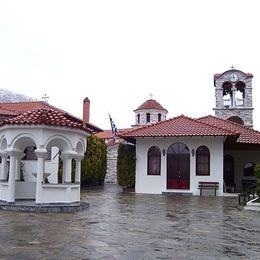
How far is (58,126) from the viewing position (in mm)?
12500

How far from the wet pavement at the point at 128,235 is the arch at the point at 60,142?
89.2 inches

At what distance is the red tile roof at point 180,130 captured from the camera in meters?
20.9

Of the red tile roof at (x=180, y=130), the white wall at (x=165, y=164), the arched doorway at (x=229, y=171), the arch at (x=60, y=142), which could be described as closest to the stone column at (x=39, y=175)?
the arch at (x=60, y=142)

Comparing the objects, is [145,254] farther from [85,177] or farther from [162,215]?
[85,177]

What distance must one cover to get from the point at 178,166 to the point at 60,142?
10.4 metres

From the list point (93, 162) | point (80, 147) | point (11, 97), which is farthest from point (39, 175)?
point (11, 97)

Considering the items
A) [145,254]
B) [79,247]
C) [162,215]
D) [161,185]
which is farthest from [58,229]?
[161,185]

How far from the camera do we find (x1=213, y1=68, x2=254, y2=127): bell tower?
32062 millimetres

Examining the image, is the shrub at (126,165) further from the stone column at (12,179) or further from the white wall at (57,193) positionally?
the stone column at (12,179)

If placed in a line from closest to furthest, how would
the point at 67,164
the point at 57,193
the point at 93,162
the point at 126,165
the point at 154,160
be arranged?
the point at 57,193 < the point at 67,164 < the point at 154,160 < the point at 126,165 < the point at 93,162

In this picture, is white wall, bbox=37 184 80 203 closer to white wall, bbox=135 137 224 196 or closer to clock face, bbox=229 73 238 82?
white wall, bbox=135 137 224 196

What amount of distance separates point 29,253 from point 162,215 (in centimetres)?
595

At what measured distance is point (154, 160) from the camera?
2258 centimetres

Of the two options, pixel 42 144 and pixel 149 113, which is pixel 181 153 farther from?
pixel 149 113
